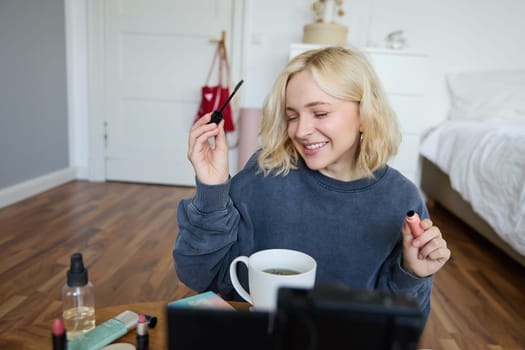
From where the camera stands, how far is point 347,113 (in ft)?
2.64

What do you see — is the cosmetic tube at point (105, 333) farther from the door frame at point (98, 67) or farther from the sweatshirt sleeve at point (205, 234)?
the door frame at point (98, 67)

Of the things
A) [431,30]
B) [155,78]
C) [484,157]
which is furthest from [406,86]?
[155,78]

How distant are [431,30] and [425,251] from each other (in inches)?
113

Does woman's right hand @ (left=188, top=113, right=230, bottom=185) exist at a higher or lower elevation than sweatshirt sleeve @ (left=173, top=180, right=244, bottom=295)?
higher

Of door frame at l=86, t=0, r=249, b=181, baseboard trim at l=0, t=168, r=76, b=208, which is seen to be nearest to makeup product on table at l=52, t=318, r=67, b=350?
baseboard trim at l=0, t=168, r=76, b=208

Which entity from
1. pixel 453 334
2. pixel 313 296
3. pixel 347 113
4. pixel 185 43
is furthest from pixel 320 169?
pixel 185 43

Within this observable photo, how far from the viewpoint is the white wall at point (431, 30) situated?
9.93 feet

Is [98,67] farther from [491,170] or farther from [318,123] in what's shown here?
[318,123]

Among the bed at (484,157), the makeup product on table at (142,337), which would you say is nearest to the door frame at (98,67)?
the bed at (484,157)

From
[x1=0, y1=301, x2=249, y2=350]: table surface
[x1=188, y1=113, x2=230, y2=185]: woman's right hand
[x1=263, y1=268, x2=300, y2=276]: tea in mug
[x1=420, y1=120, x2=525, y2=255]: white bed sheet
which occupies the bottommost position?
[x1=420, y1=120, x2=525, y2=255]: white bed sheet

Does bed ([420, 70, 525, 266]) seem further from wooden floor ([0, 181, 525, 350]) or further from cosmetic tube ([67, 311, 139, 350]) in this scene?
cosmetic tube ([67, 311, 139, 350])

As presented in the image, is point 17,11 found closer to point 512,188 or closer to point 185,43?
point 185,43

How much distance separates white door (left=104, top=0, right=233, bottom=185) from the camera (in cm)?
314

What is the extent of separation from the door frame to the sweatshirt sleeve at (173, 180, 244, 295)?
2653 millimetres
